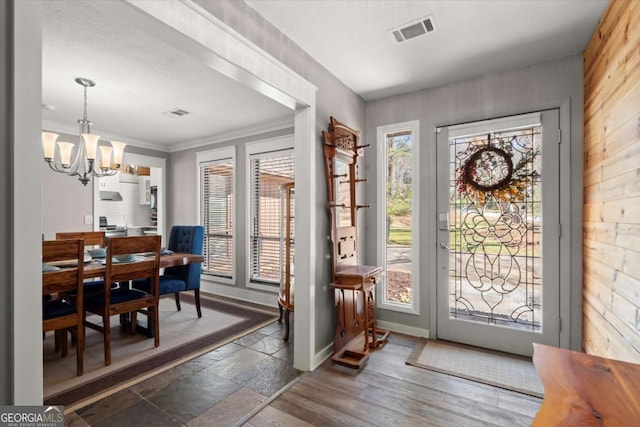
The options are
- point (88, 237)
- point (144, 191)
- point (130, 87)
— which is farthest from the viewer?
point (144, 191)

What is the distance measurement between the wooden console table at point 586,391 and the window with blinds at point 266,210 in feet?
11.5

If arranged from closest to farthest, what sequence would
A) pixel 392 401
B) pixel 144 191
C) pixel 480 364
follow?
Result: pixel 392 401
pixel 480 364
pixel 144 191

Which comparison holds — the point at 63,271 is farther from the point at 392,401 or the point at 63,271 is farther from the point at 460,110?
the point at 460,110

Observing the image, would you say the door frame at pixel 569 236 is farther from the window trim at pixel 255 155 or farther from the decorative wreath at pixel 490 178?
the window trim at pixel 255 155

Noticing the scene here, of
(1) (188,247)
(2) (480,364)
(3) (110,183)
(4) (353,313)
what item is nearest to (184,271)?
(1) (188,247)

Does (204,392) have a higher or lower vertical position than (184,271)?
lower

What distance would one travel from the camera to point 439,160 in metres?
3.08

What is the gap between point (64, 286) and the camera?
2.31 meters

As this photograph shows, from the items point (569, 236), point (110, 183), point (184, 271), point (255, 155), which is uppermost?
point (255, 155)

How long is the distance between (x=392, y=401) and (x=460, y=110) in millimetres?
2612

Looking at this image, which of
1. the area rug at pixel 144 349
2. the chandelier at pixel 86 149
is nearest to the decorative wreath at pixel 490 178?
the area rug at pixel 144 349

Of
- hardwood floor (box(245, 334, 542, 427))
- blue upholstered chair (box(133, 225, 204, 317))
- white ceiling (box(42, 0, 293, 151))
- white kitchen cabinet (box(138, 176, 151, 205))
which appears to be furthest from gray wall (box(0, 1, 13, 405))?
white kitchen cabinet (box(138, 176, 151, 205))

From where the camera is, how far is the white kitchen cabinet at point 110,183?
23.1 feet

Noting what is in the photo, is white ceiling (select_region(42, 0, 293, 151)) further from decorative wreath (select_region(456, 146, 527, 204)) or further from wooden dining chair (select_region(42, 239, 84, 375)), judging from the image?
decorative wreath (select_region(456, 146, 527, 204))
